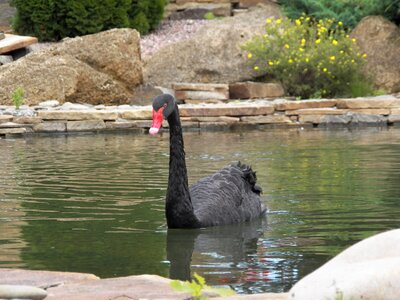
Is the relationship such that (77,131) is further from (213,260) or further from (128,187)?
(213,260)

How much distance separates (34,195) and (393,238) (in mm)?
6593

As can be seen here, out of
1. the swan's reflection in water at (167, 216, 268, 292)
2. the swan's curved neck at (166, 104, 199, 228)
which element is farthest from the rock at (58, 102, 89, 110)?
the swan's curved neck at (166, 104, 199, 228)

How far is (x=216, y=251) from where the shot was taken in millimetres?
7887

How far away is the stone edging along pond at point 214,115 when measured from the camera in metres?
18.0

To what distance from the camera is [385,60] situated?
21.0m

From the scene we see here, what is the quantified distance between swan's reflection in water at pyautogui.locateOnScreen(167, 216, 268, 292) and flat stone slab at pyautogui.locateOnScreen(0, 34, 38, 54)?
12821 mm

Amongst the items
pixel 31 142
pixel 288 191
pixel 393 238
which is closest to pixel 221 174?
pixel 288 191

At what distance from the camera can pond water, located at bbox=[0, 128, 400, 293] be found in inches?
292

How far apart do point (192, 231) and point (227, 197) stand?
0.54 m

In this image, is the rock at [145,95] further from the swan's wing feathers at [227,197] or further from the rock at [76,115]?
the swan's wing feathers at [227,197]

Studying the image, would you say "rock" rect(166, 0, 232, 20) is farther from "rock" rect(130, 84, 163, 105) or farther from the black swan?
the black swan

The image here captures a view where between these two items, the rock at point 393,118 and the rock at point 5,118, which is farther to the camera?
the rock at point 393,118

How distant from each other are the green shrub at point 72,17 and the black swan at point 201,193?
12.5 m

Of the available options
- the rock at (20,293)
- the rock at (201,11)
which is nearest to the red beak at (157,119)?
the rock at (20,293)
